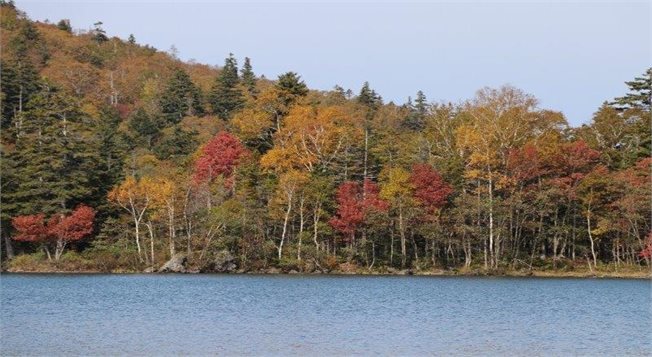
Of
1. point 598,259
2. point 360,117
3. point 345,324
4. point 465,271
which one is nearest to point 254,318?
point 345,324

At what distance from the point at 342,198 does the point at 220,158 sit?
14216mm

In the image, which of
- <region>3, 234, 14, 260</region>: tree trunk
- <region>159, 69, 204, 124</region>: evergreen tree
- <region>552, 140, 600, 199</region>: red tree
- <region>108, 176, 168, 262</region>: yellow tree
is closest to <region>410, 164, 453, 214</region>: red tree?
<region>552, 140, 600, 199</region>: red tree

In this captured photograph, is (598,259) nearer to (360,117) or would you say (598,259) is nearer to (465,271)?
(465,271)

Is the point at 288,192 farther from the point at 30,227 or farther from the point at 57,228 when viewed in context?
the point at 30,227

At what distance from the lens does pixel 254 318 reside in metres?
29.8

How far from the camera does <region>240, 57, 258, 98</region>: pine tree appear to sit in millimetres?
110463

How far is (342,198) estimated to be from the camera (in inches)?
2478

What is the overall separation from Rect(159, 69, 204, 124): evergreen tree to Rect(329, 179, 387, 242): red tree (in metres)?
41.3

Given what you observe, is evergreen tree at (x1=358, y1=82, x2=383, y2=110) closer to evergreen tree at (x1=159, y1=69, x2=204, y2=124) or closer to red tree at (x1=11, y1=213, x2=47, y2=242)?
evergreen tree at (x1=159, y1=69, x2=204, y2=124)

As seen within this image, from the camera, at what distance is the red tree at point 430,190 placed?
203 ft

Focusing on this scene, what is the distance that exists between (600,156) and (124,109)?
65045 millimetres

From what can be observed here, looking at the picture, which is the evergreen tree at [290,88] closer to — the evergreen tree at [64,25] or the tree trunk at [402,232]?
the tree trunk at [402,232]

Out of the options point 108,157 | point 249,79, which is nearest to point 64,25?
point 249,79

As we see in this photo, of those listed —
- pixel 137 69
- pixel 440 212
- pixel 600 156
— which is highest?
pixel 137 69
